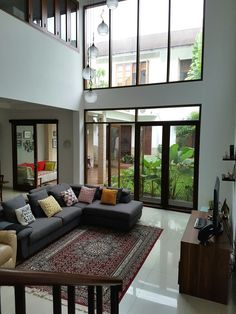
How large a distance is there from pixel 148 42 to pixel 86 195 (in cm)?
442

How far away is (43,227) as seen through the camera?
4.12 meters

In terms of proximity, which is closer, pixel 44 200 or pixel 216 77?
pixel 44 200

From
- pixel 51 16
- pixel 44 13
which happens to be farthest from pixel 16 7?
pixel 51 16

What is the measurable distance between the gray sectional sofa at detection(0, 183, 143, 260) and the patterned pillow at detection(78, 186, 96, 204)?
11 centimetres

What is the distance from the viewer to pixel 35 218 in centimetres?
454

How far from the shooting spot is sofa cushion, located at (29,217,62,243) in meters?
3.91

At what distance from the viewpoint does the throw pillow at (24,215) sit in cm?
415

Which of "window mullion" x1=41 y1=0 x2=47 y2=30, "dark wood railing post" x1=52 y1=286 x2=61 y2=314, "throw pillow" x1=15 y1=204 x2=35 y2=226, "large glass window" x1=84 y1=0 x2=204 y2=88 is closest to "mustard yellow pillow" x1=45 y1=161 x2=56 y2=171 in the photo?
"large glass window" x1=84 y1=0 x2=204 y2=88

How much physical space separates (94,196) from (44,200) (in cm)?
134

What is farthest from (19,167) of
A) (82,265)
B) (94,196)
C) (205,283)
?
(205,283)

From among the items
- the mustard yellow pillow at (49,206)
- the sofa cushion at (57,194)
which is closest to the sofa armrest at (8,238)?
the mustard yellow pillow at (49,206)

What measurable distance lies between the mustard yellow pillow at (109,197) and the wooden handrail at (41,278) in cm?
411

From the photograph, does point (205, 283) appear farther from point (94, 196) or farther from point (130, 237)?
point (94, 196)

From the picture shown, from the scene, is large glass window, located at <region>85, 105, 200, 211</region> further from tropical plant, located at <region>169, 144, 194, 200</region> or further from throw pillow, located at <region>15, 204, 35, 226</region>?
throw pillow, located at <region>15, 204, 35, 226</region>
